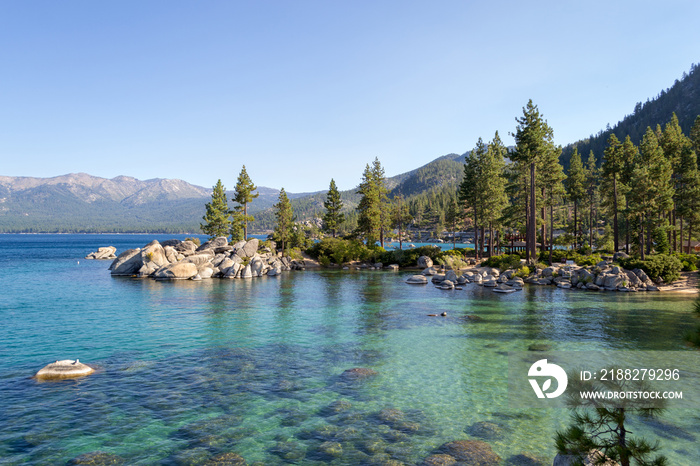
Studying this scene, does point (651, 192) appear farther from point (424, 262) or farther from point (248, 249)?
point (248, 249)

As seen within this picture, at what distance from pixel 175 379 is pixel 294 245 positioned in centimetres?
6410

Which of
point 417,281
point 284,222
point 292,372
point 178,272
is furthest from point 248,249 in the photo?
point 292,372

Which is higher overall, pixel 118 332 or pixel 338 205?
pixel 338 205

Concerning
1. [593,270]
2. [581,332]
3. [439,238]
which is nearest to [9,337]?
[581,332]

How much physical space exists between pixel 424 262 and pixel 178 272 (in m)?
40.6

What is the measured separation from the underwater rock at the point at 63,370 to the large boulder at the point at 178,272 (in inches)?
1481

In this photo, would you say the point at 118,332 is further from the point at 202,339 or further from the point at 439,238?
the point at 439,238

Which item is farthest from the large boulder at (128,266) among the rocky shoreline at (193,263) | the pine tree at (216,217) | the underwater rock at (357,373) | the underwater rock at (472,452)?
the underwater rock at (472,452)

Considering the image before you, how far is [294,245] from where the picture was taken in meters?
78.7

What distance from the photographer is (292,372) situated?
1570 centimetres

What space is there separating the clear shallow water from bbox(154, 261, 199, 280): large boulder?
55.6 feet

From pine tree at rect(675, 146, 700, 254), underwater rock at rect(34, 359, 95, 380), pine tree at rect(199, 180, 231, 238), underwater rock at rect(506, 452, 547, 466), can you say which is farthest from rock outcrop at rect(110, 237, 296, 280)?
pine tree at rect(675, 146, 700, 254)

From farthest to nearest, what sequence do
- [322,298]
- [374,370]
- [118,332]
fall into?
[322,298] < [118,332] < [374,370]

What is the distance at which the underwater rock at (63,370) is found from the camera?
15.0 metres
